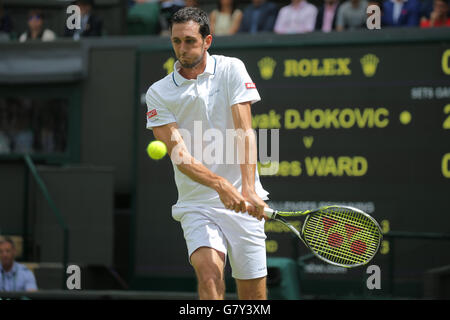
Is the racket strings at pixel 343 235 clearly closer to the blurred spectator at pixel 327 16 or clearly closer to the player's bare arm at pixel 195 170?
the player's bare arm at pixel 195 170

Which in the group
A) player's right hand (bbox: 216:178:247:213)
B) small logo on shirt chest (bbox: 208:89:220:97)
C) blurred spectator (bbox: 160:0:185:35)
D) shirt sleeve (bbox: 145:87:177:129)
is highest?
blurred spectator (bbox: 160:0:185:35)

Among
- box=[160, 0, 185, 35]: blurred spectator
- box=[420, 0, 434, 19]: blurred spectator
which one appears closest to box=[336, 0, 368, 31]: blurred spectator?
box=[420, 0, 434, 19]: blurred spectator

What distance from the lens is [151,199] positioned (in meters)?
9.33

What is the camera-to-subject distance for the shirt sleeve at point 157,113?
4.96 metres

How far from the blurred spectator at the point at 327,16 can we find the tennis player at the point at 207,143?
5.24 m

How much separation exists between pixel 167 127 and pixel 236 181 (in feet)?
1.68

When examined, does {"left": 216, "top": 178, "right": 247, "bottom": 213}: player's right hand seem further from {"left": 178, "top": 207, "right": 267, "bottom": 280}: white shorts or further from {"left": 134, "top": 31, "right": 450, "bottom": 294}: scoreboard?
{"left": 134, "top": 31, "right": 450, "bottom": 294}: scoreboard

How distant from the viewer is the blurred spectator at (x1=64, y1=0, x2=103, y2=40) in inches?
420

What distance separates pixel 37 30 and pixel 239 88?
6.92 m

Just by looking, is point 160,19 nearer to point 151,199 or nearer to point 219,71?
point 151,199

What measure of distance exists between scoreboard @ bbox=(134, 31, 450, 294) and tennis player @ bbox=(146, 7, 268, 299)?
3529 millimetres

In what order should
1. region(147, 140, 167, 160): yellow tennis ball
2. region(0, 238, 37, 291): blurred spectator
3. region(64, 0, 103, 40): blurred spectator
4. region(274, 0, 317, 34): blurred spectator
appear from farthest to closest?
region(64, 0, 103, 40): blurred spectator, region(274, 0, 317, 34): blurred spectator, region(0, 238, 37, 291): blurred spectator, region(147, 140, 167, 160): yellow tennis ball

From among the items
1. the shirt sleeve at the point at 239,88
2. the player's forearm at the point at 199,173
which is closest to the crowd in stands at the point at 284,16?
the shirt sleeve at the point at 239,88

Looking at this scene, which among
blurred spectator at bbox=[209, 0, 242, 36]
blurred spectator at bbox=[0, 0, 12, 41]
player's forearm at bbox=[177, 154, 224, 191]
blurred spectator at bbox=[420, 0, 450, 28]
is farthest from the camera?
blurred spectator at bbox=[0, 0, 12, 41]
